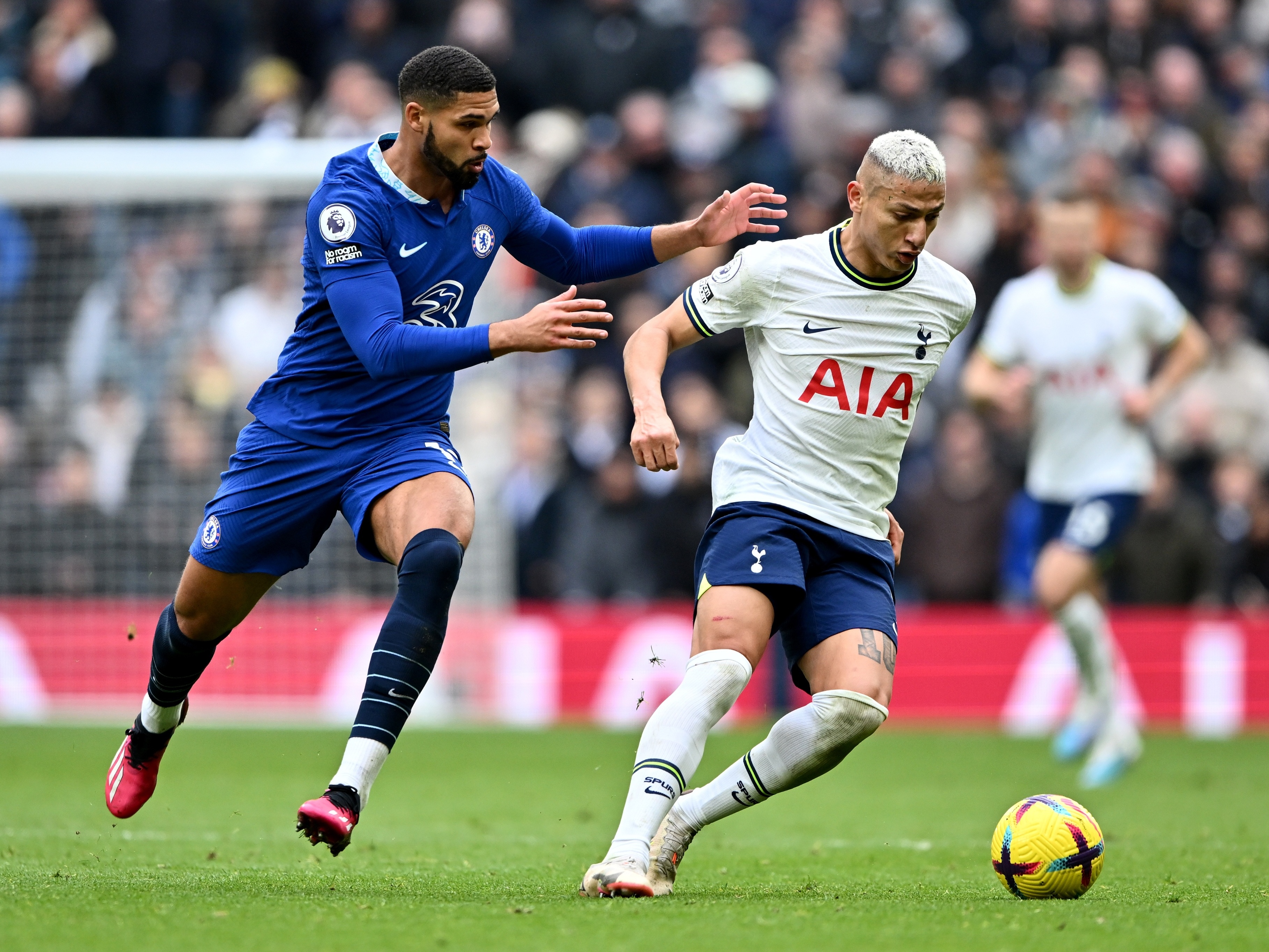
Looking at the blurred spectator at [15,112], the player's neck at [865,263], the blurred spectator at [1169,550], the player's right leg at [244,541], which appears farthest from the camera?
the blurred spectator at [15,112]

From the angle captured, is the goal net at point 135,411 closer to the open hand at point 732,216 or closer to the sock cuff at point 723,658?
the open hand at point 732,216

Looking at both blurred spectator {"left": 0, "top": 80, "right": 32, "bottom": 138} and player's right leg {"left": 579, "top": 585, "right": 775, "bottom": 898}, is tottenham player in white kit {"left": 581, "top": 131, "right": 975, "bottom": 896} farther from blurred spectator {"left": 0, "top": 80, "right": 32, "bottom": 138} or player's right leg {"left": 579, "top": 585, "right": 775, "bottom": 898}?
blurred spectator {"left": 0, "top": 80, "right": 32, "bottom": 138}

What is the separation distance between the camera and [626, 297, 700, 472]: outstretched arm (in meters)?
5.25

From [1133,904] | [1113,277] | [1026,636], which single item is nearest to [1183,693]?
[1026,636]

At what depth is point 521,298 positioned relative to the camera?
48.5 feet

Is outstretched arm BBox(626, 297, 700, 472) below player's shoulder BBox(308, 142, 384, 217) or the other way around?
below

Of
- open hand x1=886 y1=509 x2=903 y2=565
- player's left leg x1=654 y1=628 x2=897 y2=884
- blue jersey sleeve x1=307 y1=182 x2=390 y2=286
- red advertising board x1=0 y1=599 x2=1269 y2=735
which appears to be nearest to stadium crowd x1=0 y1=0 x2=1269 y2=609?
red advertising board x1=0 y1=599 x2=1269 y2=735

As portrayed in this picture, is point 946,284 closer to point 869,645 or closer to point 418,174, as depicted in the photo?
point 869,645

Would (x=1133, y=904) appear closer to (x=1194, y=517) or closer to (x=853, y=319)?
(x=853, y=319)

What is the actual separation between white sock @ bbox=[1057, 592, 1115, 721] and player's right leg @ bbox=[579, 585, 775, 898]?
16.2 feet

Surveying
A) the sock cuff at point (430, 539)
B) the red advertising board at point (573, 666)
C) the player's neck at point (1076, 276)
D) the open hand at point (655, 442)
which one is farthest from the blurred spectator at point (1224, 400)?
the open hand at point (655, 442)

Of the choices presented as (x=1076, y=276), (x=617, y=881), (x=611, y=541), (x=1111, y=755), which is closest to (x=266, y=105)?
(x=611, y=541)

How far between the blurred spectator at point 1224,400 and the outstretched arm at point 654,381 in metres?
9.56

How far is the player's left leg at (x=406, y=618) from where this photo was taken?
5.58 meters
